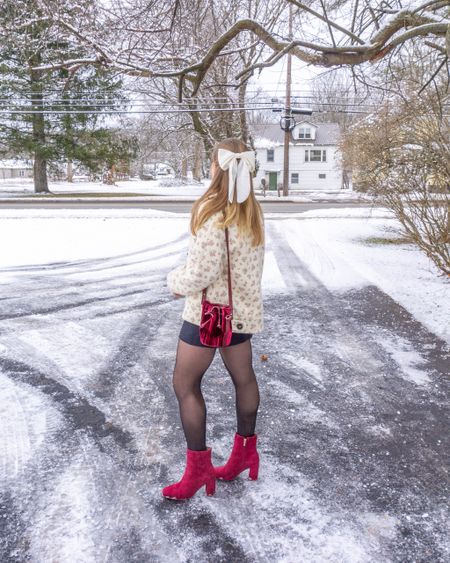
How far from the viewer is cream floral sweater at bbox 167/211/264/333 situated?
235 centimetres

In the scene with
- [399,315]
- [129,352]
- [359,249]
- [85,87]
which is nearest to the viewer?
[129,352]

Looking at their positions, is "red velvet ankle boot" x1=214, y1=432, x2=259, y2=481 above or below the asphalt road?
below

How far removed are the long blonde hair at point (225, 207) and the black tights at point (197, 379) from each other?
1.88ft

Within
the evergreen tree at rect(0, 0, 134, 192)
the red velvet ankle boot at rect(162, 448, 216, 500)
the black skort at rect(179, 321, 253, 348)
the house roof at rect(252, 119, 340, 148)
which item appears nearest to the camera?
the black skort at rect(179, 321, 253, 348)

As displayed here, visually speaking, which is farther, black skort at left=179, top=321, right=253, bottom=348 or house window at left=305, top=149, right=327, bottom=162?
house window at left=305, top=149, right=327, bottom=162

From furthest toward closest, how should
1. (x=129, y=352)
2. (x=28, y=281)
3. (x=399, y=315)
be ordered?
(x=28, y=281) < (x=399, y=315) < (x=129, y=352)

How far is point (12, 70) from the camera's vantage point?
28.2 meters

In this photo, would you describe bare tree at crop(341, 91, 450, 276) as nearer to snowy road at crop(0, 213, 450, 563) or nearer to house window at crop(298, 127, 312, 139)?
snowy road at crop(0, 213, 450, 563)

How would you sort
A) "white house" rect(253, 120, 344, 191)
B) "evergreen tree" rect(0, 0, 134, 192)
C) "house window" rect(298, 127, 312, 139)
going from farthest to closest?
1. "house window" rect(298, 127, 312, 139)
2. "white house" rect(253, 120, 344, 191)
3. "evergreen tree" rect(0, 0, 134, 192)

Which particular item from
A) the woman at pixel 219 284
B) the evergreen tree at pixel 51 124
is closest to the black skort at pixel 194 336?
the woman at pixel 219 284

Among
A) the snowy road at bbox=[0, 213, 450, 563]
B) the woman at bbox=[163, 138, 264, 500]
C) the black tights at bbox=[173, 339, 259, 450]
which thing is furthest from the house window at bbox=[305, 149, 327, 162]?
the black tights at bbox=[173, 339, 259, 450]

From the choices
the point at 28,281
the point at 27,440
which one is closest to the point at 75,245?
the point at 28,281

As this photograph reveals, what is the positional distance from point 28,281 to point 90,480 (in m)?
5.65

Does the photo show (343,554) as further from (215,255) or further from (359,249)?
(359,249)
